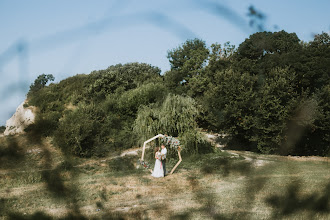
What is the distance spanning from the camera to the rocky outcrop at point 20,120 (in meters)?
0.78

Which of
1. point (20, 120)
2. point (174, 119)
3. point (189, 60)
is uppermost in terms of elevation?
point (189, 60)

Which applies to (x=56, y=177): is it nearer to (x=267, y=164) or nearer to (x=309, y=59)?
(x=267, y=164)

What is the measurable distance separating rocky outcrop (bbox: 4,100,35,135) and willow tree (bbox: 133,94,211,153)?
790 inches

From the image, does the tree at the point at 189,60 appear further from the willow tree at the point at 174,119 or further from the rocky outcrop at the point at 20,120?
the rocky outcrop at the point at 20,120

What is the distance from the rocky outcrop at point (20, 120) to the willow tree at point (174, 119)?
20.1 meters

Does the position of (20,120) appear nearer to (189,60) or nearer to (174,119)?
(174,119)

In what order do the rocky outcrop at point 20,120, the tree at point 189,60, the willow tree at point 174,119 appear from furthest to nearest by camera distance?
the tree at point 189,60, the willow tree at point 174,119, the rocky outcrop at point 20,120

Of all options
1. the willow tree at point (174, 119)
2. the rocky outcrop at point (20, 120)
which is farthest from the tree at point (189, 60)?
the rocky outcrop at point (20, 120)

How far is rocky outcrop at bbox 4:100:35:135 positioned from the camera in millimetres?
784

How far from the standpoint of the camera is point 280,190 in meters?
1.30

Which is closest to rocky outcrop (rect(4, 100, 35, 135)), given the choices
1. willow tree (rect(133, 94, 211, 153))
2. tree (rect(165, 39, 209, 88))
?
willow tree (rect(133, 94, 211, 153))

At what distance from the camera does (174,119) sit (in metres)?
21.5

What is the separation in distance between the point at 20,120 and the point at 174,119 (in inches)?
815

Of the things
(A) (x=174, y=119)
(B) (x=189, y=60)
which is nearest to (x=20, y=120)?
(A) (x=174, y=119)
